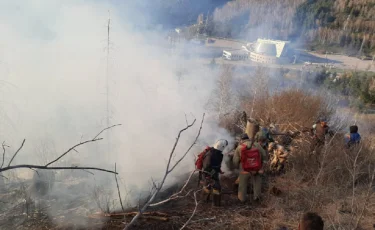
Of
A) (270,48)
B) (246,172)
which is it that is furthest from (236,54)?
(246,172)

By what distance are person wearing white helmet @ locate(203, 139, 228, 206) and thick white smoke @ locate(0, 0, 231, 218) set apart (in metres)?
2.82

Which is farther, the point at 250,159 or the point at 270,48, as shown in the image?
the point at 270,48

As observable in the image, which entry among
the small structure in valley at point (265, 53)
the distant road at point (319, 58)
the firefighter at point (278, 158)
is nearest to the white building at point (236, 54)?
the small structure in valley at point (265, 53)

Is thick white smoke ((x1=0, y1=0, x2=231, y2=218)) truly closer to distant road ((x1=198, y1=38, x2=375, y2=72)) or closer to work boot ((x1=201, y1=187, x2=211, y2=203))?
work boot ((x1=201, y1=187, x2=211, y2=203))

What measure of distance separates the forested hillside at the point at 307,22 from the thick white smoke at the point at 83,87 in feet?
110

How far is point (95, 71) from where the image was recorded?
35.6 ft

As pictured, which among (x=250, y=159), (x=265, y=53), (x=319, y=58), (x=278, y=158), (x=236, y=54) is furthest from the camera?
(x=319, y=58)

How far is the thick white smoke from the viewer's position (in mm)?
8273

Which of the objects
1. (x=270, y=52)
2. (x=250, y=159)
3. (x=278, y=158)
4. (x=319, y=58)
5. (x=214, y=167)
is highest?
(x=270, y=52)

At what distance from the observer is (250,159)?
465cm

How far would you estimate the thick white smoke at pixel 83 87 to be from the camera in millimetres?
8273

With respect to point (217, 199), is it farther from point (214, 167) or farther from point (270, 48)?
point (270, 48)

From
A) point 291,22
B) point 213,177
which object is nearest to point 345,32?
point 291,22

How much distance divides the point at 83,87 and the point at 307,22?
2144 inches
